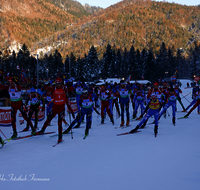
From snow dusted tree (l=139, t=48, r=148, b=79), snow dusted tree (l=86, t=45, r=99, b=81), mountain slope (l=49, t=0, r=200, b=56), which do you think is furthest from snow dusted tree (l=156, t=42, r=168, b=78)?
mountain slope (l=49, t=0, r=200, b=56)

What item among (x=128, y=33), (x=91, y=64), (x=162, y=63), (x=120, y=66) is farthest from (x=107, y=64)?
(x=128, y=33)

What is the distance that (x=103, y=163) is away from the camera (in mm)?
4812

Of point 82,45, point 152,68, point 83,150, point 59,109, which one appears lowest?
point 83,150

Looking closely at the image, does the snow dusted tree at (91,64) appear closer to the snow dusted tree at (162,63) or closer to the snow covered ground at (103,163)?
the snow dusted tree at (162,63)

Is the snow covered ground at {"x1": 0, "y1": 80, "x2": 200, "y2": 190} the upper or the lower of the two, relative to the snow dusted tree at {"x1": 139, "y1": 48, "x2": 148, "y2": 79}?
lower

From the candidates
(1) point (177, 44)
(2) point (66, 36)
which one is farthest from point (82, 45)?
(1) point (177, 44)

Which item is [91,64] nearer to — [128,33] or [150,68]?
[150,68]

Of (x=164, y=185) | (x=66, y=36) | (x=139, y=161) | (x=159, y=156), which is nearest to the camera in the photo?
(x=164, y=185)

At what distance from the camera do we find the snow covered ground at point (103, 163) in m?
3.79

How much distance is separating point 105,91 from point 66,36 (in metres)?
189

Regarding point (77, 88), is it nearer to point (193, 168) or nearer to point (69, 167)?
point (69, 167)

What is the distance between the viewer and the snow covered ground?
3.79 meters

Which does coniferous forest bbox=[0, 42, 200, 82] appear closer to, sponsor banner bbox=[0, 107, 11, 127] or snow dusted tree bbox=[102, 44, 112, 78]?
snow dusted tree bbox=[102, 44, 112, 78]

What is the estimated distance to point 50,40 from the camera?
19312 cm
